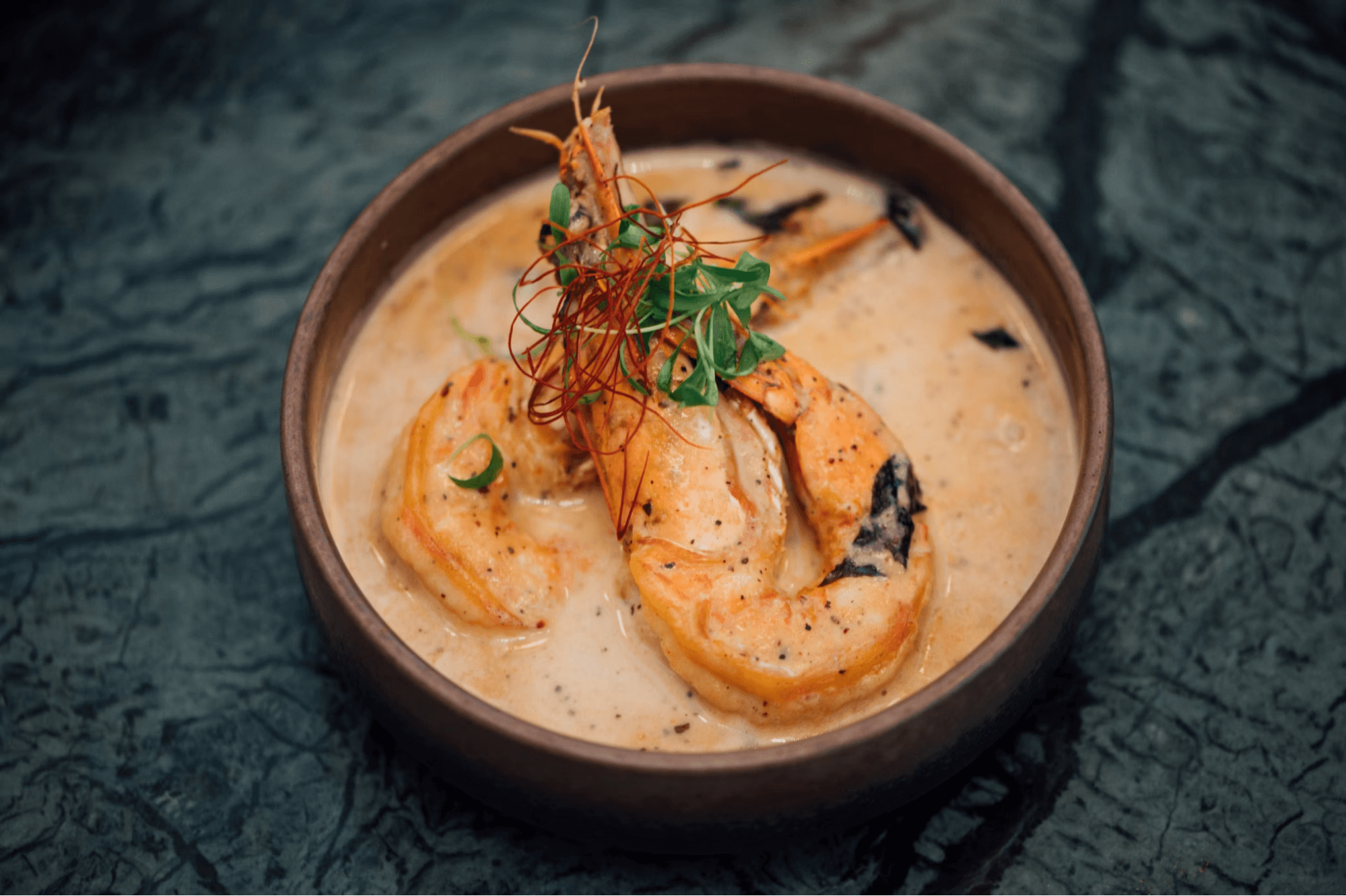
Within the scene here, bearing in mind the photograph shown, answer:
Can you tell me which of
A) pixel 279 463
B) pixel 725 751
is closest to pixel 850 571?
pixel 725 751

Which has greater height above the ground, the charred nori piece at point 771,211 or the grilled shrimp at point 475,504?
the charred nori piece at point 771,211

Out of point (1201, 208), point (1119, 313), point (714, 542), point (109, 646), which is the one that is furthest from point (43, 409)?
point (1201, 208)

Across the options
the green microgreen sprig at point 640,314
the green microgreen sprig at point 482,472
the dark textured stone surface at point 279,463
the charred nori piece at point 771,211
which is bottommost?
the dark textured stone surface at point 279,463

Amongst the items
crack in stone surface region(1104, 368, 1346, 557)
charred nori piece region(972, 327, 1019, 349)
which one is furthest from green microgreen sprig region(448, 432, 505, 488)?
crack in stone surface region(1104, 368, 1346, 557)

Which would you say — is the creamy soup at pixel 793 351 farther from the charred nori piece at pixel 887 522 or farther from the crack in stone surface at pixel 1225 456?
the crack in stone surface at pixel 1225 456

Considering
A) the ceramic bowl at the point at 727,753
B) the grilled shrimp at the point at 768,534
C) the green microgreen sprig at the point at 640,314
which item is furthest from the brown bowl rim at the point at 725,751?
the green microgreen sprig at the point at 640,314

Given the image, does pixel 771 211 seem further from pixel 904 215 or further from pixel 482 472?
pixel 482 472

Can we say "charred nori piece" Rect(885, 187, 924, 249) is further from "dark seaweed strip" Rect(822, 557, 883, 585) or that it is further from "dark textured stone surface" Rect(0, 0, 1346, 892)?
"dark seaweed strip" Rect(822, 557, 883, 585)
